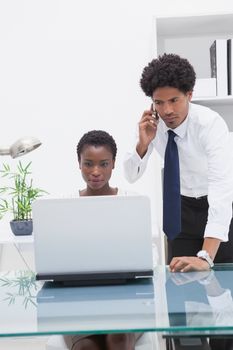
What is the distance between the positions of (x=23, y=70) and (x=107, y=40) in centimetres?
62

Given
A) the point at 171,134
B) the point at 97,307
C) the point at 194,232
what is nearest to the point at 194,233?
the point at 194,232

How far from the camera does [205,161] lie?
6.43 feet

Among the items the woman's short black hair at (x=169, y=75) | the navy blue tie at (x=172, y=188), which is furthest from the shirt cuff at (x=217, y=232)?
the woman's short black hair at (x=169, y=75)

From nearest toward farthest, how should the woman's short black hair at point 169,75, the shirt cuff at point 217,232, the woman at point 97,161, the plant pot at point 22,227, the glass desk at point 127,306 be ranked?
the glass desk at point 127,306 → the shirt cuff at point 217,232 → the woman's short black hair at point 169,75 → the woman at point 97,161 → the plant pot at point 22,227

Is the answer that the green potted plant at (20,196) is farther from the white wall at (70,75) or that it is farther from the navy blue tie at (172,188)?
the navy blue tie at (172,188)

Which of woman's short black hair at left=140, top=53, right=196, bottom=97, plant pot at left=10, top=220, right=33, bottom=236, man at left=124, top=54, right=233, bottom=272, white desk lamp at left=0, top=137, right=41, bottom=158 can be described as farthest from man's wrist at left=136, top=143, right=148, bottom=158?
plant pot at left=10, top=220, right=33, bottom=236

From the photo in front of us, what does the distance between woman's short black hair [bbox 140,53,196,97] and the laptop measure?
0.67 m

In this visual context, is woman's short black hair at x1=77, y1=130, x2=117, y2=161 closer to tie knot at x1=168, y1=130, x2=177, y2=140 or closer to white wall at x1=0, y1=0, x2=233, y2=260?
tie knot at x1=168, y1=130, x2=177, y2=140

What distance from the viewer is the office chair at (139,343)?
1.41 meters

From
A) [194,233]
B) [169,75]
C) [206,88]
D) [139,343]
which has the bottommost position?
[139,343]

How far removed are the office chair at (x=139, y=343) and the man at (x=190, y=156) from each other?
0.24 m

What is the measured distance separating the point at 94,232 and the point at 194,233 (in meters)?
0.94

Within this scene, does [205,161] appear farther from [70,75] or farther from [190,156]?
[70,75]

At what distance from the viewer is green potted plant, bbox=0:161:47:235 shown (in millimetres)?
2748
